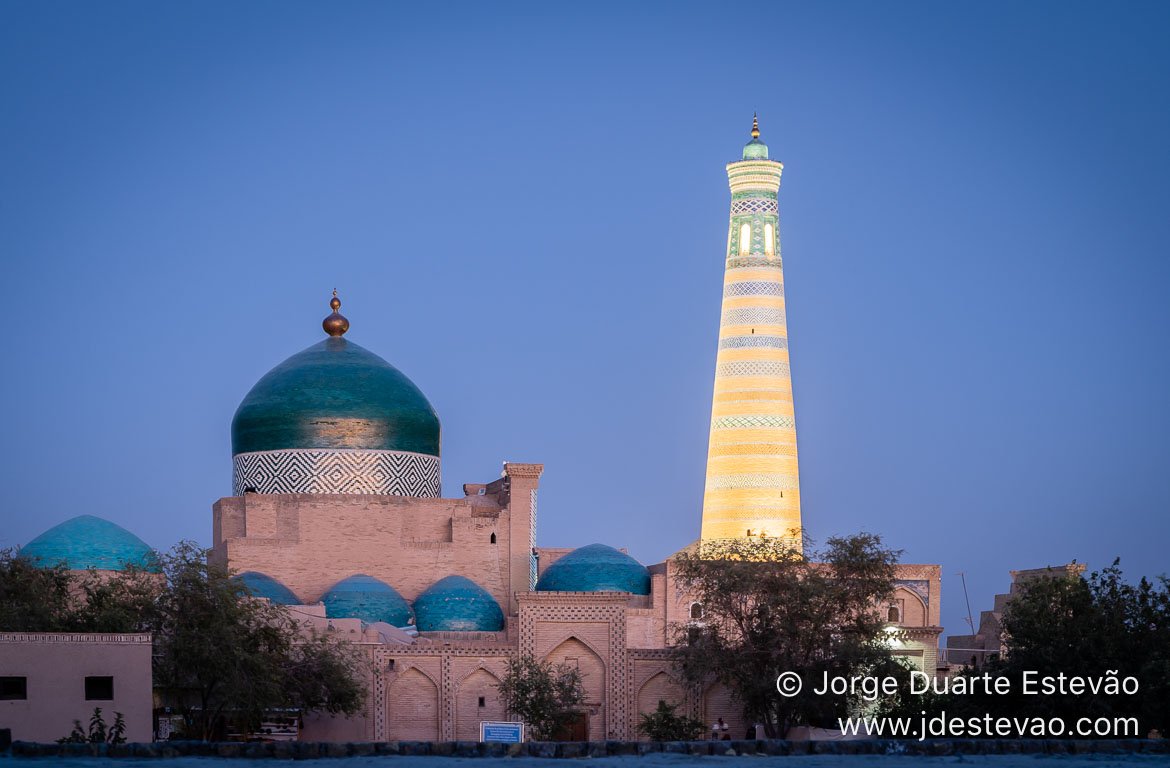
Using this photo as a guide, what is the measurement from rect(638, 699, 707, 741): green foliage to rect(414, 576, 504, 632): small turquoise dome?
437 centimetres

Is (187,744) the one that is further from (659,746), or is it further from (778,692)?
(778,692)

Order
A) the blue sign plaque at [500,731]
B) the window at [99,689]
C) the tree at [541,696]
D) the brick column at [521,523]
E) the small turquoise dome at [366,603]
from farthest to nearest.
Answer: the brick column at [521,523] < the small turquoise dome at [366,603] < the tree at [541,696] < the blue sign plaque at [500,731] < the window at [99,689]

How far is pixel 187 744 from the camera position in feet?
54.6

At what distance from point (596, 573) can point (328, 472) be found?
5.05 m

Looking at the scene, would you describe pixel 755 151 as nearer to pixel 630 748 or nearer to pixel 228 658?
pixel 228 658

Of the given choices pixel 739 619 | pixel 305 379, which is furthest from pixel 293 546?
pixel 739 619

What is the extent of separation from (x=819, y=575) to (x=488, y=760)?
17.1 m

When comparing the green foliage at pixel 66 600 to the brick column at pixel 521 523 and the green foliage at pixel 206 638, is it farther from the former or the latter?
the brick column at pixel 521 523

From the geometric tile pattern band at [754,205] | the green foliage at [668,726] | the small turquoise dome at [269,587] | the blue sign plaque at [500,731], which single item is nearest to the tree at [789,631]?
the green foliage at [668,726]

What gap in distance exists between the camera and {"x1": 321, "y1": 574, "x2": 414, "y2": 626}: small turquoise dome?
35438 mm

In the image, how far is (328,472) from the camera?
3812cm

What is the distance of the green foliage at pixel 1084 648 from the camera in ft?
94.4

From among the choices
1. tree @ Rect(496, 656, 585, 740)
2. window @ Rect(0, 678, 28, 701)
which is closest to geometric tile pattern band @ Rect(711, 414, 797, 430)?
tree @ Rect(496, 656, 585, 740)

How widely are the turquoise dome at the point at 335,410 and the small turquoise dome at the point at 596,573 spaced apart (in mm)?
3511
